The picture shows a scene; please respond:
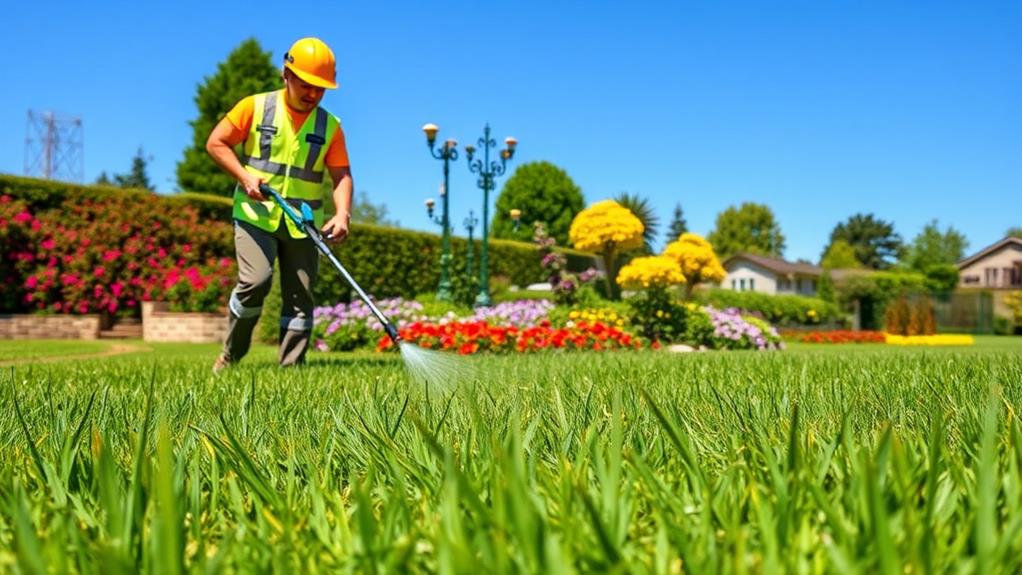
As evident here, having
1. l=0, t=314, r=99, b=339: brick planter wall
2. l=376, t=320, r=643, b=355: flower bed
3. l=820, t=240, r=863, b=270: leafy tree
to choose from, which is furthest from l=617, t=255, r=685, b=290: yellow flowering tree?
l=820, t=240, r=863, b=270: leafy tree

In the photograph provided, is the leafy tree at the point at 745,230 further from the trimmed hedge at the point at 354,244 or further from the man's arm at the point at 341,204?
the man's arm at the point at 341,204

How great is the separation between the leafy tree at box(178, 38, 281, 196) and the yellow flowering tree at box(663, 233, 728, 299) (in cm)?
1828

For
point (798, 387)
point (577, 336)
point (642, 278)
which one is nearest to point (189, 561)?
point (798, 387)

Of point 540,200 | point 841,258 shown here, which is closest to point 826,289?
point 540,200

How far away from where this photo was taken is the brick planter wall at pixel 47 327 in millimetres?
12812

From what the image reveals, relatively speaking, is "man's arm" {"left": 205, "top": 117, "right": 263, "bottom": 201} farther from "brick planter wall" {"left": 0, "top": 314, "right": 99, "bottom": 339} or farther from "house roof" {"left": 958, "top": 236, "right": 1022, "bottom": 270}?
"house roof" {"left": 958, "top": 236, "right": 1022, "bottom": 270}

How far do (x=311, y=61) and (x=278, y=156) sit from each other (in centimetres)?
68

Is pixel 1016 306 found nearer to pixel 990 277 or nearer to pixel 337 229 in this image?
pixel 990 277

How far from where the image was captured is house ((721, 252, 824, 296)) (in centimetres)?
6294

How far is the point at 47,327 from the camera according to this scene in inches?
514

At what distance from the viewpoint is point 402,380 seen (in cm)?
352

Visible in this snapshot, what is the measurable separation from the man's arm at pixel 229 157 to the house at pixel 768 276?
196 ft

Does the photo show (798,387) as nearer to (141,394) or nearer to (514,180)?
(141,394)

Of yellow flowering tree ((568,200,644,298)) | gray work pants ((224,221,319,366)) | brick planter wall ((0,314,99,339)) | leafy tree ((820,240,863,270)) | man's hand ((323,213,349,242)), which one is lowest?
brick planter wall ((0,314,99,339))
